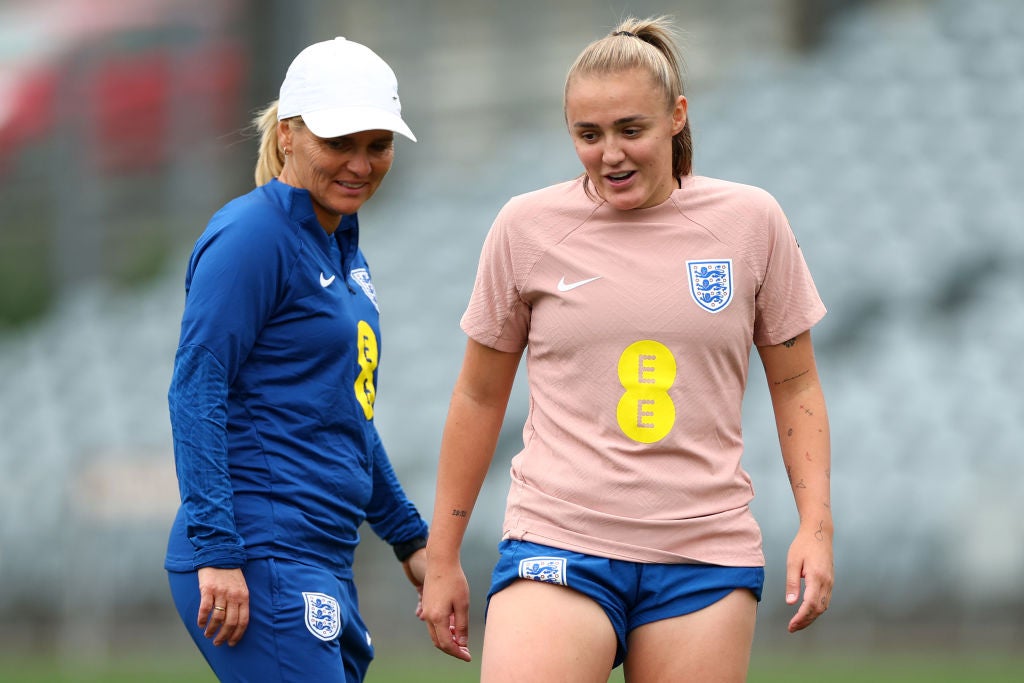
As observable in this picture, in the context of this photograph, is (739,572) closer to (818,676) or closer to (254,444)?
(254,444)

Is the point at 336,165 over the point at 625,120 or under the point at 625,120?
under

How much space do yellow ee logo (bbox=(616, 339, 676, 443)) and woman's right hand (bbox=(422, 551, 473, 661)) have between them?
0.51 metres

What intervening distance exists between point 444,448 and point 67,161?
464 inches

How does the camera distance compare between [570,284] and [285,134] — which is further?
[285,134]

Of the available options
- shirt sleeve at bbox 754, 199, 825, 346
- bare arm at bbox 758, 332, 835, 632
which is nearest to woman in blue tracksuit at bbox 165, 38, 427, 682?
shirt sleeve at bbox 754, 199, 825, 346

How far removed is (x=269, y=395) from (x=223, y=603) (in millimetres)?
435

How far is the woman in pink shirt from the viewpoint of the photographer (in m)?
2.55

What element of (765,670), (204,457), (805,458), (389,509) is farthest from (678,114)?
(765,670)

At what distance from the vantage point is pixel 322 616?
9.39 ft

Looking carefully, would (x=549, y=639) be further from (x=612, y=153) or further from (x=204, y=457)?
(x=612, y=153)

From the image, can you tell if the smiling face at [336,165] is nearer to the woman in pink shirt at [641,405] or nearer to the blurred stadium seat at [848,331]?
the woman in pink shirt at [641,405]

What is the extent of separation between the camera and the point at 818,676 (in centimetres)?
736

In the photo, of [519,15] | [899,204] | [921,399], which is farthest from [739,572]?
[519,15]

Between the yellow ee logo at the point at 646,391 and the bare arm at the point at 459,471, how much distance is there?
1.03 ft
